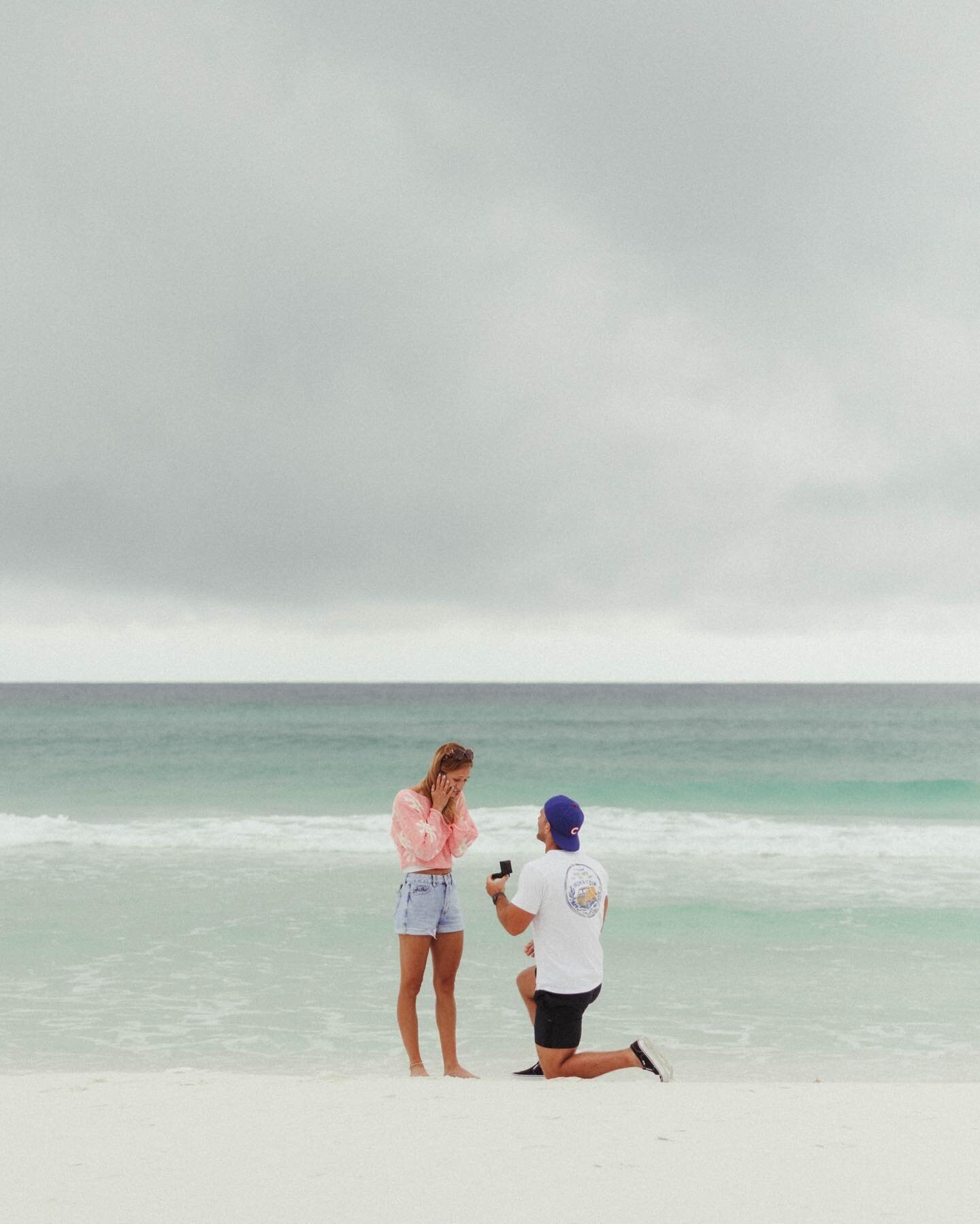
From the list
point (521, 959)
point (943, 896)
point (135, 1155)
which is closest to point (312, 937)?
point (521, 959)

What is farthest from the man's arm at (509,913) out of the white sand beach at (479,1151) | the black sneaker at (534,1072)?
the black sneaker at (534,1072)

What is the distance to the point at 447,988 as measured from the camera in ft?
19.7

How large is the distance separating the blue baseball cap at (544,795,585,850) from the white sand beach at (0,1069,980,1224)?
1300mm

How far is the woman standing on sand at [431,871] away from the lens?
5703mm

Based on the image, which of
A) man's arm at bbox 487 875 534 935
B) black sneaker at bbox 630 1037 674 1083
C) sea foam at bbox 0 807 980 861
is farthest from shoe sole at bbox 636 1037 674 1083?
sea foam at bbox 0 807 980 861

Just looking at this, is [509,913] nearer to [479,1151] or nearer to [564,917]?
[564,917]

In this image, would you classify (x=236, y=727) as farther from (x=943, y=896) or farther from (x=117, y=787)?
(x=943, y=896)

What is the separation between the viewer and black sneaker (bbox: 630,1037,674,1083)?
18.7ft

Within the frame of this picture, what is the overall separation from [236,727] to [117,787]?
28.5 m

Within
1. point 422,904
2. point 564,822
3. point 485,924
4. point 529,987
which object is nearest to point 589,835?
point 485,924

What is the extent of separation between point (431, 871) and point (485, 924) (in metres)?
6.00

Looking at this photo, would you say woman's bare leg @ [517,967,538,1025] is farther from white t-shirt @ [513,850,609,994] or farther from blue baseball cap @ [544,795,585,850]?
blue baseball cap @ [544,795,585,850]

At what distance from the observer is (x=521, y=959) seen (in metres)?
9.94

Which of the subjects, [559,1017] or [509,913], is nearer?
[509,913]
